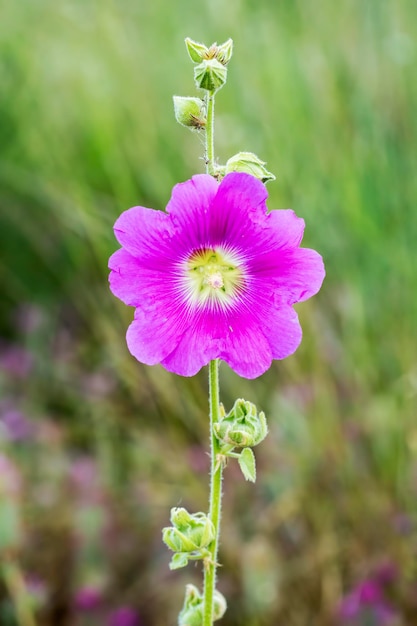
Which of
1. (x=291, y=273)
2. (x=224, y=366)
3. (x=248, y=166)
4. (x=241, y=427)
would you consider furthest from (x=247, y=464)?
(x=224, y=366)

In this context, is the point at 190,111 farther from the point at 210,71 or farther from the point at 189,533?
the point at 189,533

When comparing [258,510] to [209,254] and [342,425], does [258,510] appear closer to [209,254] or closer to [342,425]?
[342,425]

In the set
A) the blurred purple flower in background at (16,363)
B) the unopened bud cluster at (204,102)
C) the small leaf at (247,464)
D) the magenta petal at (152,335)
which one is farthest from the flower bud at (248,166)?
the blurred purple flower in background at (16,363)

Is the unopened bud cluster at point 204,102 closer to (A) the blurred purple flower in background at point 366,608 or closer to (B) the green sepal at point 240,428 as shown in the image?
(B) the green sepal at point 240,428

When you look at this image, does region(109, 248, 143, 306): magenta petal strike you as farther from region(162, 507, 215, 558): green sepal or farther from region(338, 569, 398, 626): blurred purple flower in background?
region(338, 569, 398, 626): blurred purple flower in background

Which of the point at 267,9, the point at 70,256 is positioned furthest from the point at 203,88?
the point at 267,9

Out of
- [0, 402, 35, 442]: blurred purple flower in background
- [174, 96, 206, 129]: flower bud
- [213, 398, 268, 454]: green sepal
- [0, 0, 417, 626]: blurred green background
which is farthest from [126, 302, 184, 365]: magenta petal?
[0, 402, 35, 442]: blurred purple flower in background
